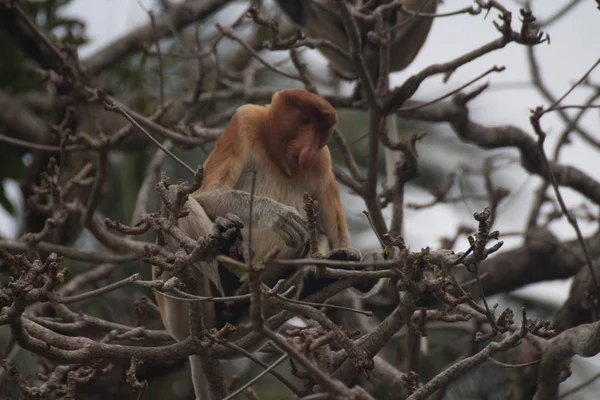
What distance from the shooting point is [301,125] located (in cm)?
385

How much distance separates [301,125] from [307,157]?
16 centimetres

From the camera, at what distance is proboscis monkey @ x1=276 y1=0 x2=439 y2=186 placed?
5.23 m

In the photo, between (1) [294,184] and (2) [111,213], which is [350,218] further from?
(1) [294,184]

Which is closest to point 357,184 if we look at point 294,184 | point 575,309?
point 294,184

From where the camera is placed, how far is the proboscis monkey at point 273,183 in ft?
11.8

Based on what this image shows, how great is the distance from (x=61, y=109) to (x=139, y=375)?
1.81 metres

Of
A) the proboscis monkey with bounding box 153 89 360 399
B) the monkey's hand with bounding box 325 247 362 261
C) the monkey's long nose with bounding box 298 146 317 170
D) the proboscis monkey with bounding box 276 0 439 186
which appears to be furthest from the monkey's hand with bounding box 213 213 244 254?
the proboscis monkey with bounding box 276 0 439 186

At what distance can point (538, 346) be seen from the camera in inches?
123

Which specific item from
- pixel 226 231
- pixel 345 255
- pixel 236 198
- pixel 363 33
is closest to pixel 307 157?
pixel 236 198

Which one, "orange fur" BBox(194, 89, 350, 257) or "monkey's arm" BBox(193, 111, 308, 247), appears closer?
"monkey's arm" BBox(193, 111, 308, 247)

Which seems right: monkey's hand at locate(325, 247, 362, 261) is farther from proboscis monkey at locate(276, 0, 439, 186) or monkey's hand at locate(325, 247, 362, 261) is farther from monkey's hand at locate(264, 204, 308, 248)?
proboscis monkey at locate(276, 0, 439, 186)

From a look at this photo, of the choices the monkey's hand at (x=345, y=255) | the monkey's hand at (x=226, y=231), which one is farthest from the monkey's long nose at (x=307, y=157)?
the monkey's hand at (x=226, y=231)

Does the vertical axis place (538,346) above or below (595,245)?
below

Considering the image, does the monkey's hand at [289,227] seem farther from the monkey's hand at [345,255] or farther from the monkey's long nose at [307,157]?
the monkey's long nose at [307,157]
